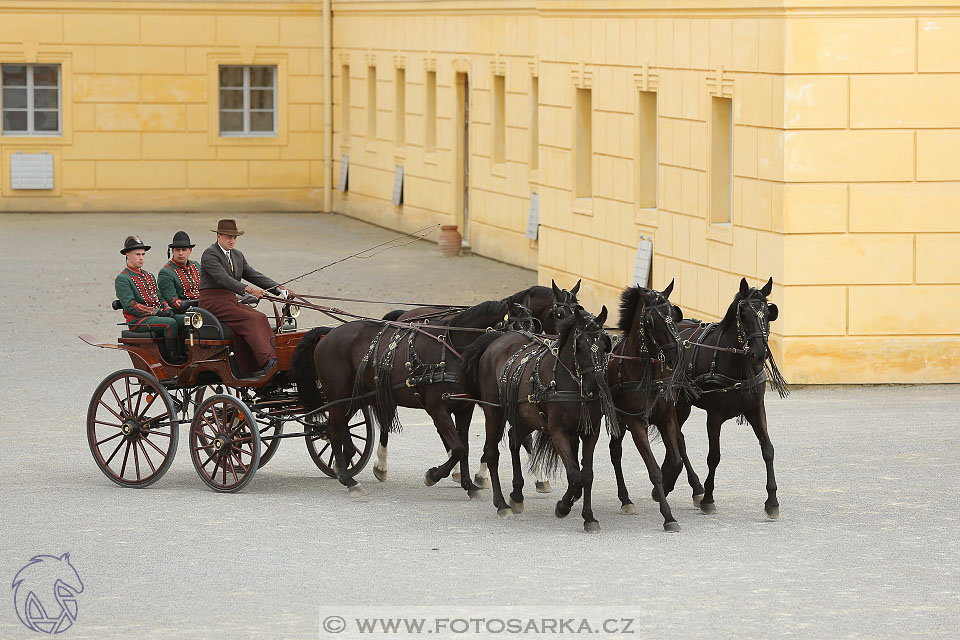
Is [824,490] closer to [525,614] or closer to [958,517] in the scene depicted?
[958,517]

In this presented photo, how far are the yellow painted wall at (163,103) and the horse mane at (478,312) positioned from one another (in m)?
23.1

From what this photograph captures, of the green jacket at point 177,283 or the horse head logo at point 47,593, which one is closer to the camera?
the horse head logo at point 47,593

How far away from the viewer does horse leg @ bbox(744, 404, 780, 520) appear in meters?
10.7

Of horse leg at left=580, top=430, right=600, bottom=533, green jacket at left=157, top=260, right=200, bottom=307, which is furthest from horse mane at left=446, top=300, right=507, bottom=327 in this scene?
green jacket at left=157, top=260, right=200, bottom=307

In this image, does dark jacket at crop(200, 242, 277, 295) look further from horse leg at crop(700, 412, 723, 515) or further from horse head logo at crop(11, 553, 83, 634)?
horse leg at crop(700, 412, 723, 515)

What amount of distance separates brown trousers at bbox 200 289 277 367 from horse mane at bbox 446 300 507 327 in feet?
4.42

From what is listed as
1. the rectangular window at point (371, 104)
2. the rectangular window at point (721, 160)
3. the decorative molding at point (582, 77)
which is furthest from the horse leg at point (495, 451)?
the rectangular window at point (371, 104)

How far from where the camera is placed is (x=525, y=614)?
8438 mm

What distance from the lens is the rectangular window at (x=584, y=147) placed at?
20.7m

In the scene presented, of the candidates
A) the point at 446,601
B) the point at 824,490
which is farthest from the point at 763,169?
the point at 446,601

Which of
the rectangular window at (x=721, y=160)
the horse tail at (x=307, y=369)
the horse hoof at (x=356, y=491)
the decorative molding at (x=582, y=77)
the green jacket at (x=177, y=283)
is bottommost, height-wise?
the horse hoof at (x=356, y=491)

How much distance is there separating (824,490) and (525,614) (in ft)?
12.6

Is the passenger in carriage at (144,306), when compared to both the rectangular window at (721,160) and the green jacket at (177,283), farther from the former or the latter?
the rectangular window at (721,160)

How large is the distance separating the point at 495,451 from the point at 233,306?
7.58 feet
